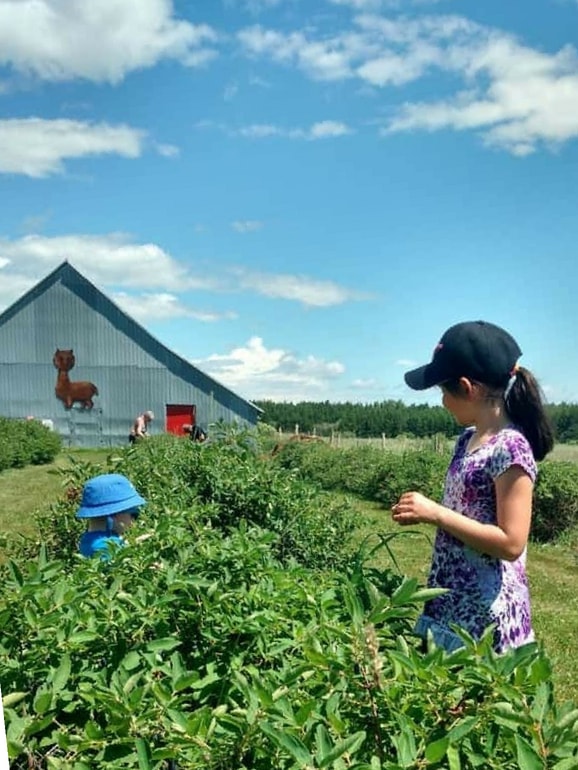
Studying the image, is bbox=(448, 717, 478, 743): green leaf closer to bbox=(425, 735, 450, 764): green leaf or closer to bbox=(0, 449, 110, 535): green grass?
bbox=(425, 735, 450, 764): green leaf

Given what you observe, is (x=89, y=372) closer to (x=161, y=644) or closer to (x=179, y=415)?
(x=179, y=415)

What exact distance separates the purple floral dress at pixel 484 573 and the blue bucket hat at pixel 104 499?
2.09 metres

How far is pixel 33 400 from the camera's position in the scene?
35.1 m

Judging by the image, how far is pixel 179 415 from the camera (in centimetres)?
3431

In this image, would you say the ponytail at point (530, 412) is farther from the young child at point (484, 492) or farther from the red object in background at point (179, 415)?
the red object in background at point (179, 415)

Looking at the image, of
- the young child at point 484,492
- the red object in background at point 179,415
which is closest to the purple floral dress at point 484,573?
the young child at point 484,492

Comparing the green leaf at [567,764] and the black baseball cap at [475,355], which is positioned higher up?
the black baseball cap at [475,355]

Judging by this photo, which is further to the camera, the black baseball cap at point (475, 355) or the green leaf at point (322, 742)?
the black baseball cap at point (475, 355)

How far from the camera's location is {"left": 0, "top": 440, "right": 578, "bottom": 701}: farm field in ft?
21.2

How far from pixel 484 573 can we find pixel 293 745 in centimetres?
151

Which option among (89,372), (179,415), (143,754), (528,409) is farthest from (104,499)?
(89,372)

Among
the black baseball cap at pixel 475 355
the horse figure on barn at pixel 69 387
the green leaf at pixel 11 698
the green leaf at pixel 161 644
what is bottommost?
the green leaf at pixel 11 698

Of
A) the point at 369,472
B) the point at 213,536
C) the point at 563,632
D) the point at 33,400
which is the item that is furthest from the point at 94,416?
the point at 213,536

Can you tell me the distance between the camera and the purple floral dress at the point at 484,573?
2.72 metres
